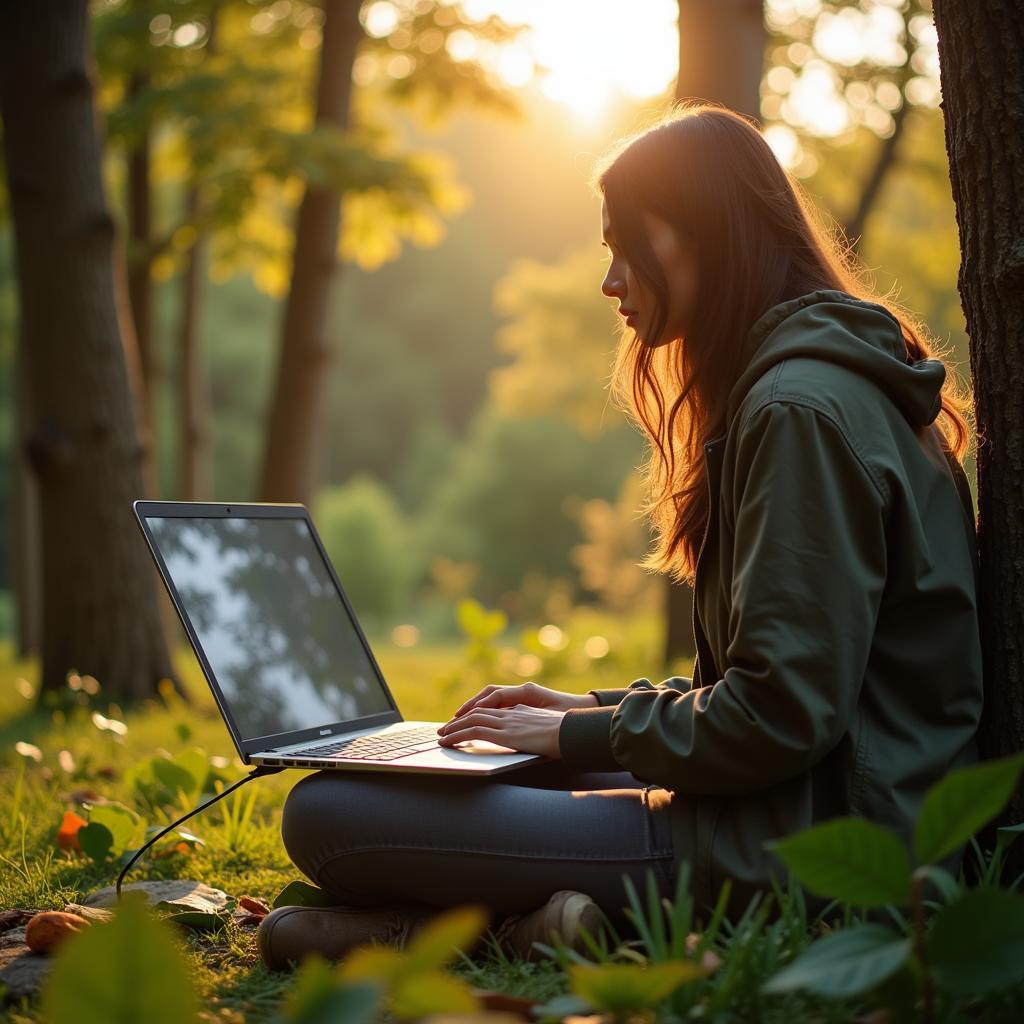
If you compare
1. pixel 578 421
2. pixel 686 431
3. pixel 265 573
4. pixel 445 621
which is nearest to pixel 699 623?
pixel 686 431

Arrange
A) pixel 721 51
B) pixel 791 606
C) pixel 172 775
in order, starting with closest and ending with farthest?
pixel 791 606
pixel 172 775
pixel 721 51

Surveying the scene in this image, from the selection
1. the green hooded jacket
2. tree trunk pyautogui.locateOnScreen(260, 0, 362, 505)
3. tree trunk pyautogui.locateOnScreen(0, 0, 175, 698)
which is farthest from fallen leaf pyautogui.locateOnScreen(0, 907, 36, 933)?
tree trunk pyautogui.locateOnScreen(260, 0, 362, 505)

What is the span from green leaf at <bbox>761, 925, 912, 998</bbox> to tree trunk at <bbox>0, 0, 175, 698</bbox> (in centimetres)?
501

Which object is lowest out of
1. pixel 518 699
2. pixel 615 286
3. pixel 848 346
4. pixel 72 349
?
pixel 518 699

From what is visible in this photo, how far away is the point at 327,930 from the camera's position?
7.05 ft

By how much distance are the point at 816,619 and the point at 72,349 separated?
195 inches

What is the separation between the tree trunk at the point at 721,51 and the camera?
17.7ft

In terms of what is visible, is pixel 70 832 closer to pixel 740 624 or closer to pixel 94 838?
pixel 94 838

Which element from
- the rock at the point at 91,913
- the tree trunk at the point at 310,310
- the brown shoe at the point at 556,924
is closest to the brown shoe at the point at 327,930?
the brown shoe at the point at 556,924

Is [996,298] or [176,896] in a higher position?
[996,298]

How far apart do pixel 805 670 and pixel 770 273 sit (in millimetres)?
720

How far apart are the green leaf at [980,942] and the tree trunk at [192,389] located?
10424 millimetres

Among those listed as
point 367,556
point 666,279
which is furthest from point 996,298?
point 367,556

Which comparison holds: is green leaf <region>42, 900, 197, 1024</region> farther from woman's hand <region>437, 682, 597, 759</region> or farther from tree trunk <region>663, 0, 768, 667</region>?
tree trunk <region>663, 0, 768, 667</region>
